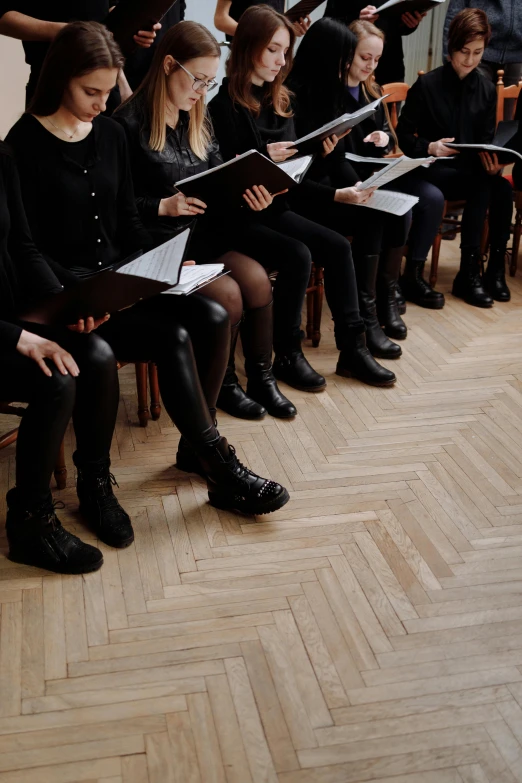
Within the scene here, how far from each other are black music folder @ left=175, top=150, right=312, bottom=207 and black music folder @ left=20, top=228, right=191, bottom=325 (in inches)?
14.5

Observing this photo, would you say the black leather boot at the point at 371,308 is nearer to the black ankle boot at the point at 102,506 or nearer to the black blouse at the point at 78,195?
the black blouse at the point at 78,195

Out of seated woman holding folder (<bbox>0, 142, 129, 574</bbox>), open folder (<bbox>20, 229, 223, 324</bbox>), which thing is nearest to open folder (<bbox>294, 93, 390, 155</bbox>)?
open folder (<bbox>20, 229, 223, 324</bbox>)

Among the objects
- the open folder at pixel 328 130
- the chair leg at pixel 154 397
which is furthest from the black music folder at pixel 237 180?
the chair leg at pixel 154 397

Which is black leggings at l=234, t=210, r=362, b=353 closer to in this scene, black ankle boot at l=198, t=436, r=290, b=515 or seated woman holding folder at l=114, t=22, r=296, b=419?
seated woman holding folder at l=114, t=22, r=296, b=419

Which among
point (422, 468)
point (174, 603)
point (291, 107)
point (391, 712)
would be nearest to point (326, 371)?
point (422, 468)

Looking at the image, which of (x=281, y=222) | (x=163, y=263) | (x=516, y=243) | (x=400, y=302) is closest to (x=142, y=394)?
(x=163, y=263)

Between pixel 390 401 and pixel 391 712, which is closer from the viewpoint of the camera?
pixel 391 712

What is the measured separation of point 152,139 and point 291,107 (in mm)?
797

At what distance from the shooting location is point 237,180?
2.70 meters

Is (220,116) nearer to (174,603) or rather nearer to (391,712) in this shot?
(174,603)

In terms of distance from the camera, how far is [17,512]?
7.40 ft

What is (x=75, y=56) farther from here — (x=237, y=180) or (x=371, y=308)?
(x=371, y=308)

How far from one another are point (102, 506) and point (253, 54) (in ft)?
5.49

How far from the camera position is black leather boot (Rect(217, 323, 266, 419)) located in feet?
10.1
